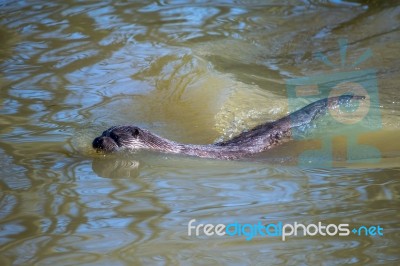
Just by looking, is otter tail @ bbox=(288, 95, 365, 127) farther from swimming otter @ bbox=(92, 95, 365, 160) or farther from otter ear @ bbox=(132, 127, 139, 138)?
otter ear @ bbox=(132, 127, 139, 138)

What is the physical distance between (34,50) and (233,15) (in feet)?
10.1

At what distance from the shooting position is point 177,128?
21.9 ft

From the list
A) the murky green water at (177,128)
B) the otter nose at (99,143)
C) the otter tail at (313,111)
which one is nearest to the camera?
the murky green water at (177,128)

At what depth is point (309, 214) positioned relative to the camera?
13.0 feet

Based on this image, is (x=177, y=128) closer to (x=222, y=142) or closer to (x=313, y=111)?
(x=222, y=142)
